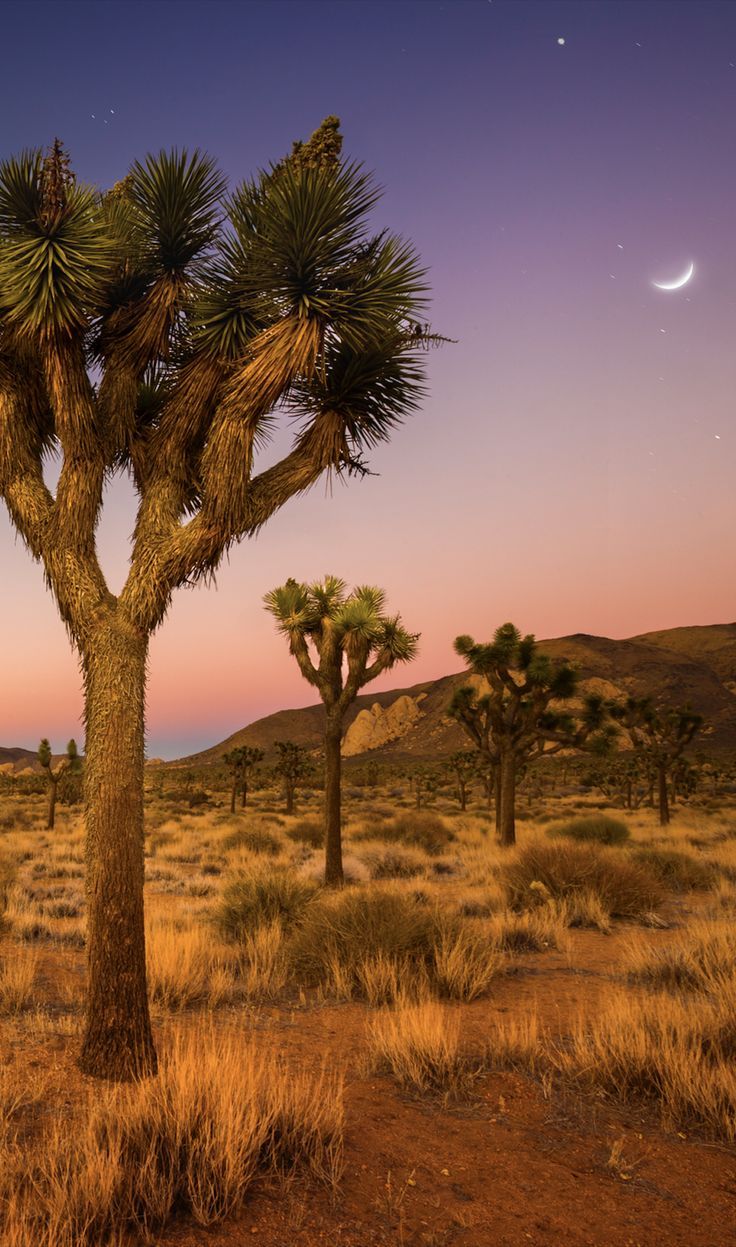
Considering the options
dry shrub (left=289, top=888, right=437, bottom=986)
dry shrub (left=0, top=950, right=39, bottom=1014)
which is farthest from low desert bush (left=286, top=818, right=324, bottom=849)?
dry shrub (left=0, top=950, right=39, bottom=1014)

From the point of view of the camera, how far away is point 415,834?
2216 centimetres

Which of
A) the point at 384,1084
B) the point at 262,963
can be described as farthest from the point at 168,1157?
the point at 262,963

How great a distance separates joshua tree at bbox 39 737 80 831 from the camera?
26.1m

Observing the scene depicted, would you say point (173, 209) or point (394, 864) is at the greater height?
point (173, 209)

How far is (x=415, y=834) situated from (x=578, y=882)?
10.9m

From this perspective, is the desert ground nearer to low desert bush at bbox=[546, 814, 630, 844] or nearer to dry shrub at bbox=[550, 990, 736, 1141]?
dry shrub at bbox=[550, 990, 736, 1141]

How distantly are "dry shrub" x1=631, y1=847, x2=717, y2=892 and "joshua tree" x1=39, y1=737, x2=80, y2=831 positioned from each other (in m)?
20.7

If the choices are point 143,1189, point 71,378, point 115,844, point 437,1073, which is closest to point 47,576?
point 71,378

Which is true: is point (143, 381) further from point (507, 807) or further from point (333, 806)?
point (507, 807)

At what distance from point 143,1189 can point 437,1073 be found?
2.52 m

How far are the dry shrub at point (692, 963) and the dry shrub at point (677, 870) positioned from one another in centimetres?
597

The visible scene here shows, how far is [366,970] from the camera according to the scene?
718 cm

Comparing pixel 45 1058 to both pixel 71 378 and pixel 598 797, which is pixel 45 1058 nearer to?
pixel 71 378

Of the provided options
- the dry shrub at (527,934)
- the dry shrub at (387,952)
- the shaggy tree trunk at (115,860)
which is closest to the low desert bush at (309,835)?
the dry shrub at (527,934)
